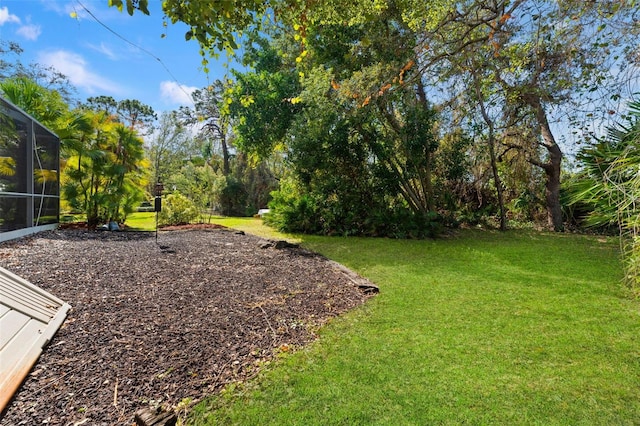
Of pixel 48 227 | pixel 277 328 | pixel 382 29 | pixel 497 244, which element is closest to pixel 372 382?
pixel 277 328

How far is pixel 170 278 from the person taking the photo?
384 cm

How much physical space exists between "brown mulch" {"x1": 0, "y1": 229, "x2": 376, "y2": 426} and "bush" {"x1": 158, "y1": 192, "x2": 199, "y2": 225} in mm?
4770

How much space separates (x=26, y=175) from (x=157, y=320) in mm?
6040

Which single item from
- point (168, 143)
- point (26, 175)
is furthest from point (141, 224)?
point (168, 143)

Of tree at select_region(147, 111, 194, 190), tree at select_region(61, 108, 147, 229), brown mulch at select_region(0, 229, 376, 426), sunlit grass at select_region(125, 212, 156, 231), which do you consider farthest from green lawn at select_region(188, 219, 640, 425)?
tree at select_region(147, 111, 194, 190)

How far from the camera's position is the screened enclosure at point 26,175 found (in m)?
5.60

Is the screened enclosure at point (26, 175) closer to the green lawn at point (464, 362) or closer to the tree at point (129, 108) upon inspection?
the green lawn at point (464, 362)

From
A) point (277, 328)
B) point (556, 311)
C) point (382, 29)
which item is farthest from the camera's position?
point (382, 29)

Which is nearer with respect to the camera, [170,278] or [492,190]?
[170,278]

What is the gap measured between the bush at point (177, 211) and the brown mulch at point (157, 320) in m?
4.77

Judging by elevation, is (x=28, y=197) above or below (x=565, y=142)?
below

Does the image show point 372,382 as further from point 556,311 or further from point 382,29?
point 382,29

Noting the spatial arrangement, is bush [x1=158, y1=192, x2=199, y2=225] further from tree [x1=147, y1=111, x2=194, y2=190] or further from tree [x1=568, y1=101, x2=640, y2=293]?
tree [x1=147, y1=111, x2=194, y2=190]

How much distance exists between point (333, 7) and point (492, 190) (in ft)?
30.9
